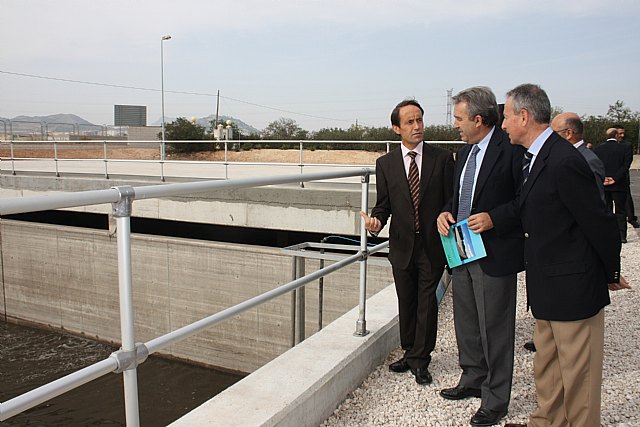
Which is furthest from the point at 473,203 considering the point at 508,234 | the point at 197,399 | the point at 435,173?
the point at 197,399

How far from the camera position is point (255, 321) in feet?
39.3

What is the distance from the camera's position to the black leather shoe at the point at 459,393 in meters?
3.24

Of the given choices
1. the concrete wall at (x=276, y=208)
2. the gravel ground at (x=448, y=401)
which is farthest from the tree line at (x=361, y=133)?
the gravel ground at (x=448, y=401)

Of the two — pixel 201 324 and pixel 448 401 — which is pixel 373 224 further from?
pixel 201 324

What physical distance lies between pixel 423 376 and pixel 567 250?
4.71ft

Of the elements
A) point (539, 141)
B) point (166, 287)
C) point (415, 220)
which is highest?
point (539, 141)

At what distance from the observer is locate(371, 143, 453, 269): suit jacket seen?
3.38 meters

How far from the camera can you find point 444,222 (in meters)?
3.13

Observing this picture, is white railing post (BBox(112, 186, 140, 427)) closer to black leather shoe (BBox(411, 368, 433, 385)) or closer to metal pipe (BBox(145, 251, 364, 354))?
metal pipe (BBox(145, 251, 364, 354))

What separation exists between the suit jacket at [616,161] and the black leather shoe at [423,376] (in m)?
6.41

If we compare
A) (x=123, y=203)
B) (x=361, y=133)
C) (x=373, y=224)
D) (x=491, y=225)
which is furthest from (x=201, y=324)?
(x=361, y=133)

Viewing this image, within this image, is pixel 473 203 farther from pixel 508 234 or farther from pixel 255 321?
pixel 255 321

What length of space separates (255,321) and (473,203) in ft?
31.5

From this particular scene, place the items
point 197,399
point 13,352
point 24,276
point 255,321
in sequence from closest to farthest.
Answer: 1. point 197,399
2. point 255,321
3. point 13,352
4. point 24,276
